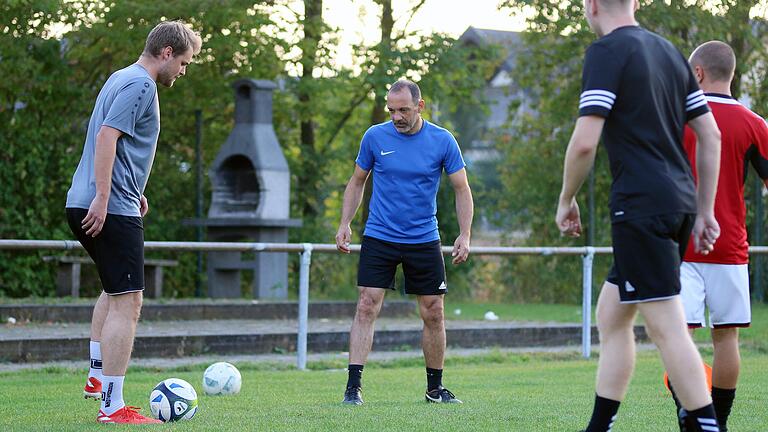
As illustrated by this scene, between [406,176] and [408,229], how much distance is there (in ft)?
1.12

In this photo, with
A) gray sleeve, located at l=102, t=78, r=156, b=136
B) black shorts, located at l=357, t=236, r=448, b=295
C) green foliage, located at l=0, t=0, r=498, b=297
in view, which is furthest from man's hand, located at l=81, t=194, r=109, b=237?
green foliage, located at l=0, t=0, r=498, b=297

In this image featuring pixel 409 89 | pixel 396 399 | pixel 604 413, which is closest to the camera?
pixel 604 413

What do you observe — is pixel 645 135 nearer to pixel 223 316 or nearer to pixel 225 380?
pixel 225 380

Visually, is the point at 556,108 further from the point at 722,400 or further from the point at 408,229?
the point at 722,400

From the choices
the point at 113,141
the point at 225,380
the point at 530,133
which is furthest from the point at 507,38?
the point at 113,141

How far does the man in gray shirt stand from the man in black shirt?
2.47 metres

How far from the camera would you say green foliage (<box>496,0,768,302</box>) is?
65.1 feet

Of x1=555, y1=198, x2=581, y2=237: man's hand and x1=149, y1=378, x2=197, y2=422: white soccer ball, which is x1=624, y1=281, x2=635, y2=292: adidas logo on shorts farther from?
x1=149, y1=378, x2=197, y2=422: white soccer ball

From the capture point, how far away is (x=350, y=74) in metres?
18.9

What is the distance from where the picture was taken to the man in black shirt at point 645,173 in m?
4.69

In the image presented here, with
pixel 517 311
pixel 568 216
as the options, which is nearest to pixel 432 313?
pixel 568 216

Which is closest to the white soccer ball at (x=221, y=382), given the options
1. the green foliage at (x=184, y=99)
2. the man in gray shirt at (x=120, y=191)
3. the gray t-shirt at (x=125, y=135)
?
the man in gray shirt at (x=120, y=191)

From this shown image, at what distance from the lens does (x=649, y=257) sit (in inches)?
184

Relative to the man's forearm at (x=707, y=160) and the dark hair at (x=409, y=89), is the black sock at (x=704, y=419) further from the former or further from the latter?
the dark hair at (x=409, y=89)
